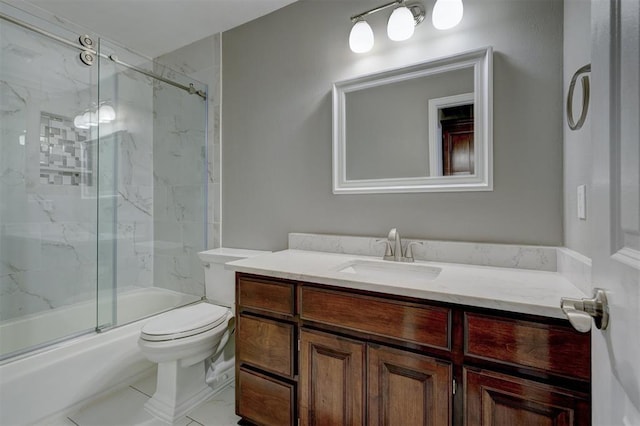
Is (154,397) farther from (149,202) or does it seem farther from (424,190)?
(424,190)

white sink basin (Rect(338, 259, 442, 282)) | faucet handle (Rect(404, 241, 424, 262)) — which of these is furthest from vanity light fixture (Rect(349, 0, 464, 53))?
white sink basin (Rect(338, 259, 442, 282))

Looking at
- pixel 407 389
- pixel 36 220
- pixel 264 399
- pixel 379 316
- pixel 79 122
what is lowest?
pixel 264 399

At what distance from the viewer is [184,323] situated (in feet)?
5.44

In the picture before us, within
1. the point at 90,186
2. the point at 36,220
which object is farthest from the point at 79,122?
the point at 36,220

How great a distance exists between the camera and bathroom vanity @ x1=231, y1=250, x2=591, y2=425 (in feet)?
2.95

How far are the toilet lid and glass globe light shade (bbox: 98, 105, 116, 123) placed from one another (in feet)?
5.10

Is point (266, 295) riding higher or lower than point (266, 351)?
higher

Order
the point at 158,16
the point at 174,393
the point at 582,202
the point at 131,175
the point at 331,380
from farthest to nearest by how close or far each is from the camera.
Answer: the point at 131,175, the point at 158,16, the point at 174,393, the point at 331,380, the point at 582,202

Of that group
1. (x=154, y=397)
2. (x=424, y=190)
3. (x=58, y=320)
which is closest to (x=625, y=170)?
(x=424, y=190)

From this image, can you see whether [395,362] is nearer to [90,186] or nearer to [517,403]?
[517,403]

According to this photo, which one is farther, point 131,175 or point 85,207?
point 131,175

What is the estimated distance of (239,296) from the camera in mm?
1496

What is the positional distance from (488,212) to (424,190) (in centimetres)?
31

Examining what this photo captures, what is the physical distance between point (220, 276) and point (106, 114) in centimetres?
151
